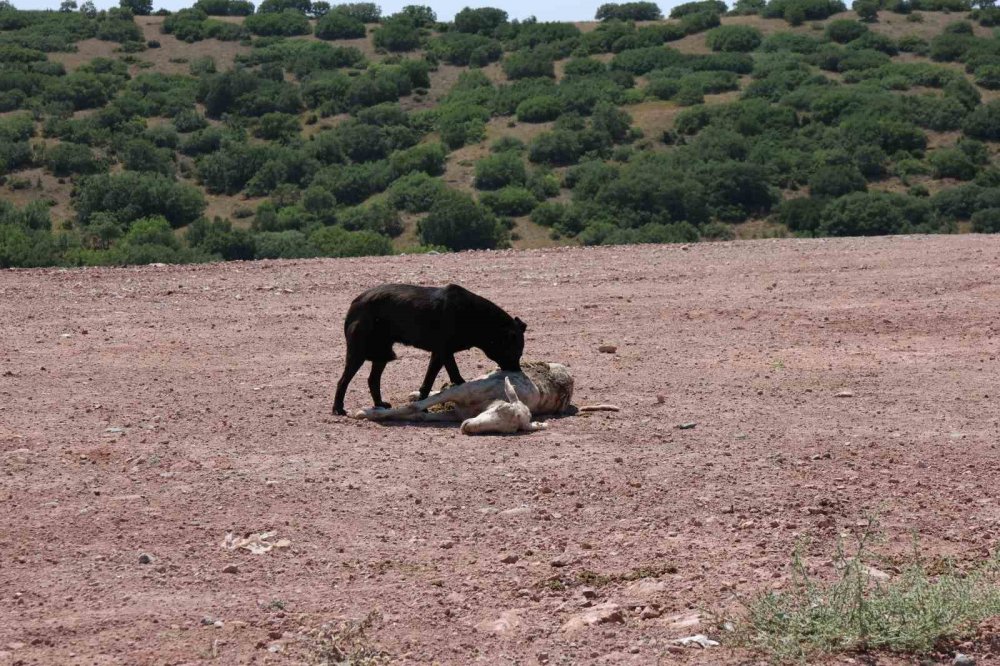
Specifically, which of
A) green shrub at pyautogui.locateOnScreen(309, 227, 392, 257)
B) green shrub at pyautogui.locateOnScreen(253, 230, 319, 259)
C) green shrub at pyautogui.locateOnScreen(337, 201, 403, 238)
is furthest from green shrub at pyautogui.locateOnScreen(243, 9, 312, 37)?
green shrub at pyautogui.locateOnScreen(309, 227, 392, 257)

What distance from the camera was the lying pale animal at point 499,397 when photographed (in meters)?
9.73

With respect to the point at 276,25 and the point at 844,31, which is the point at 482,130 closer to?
the point at 844,31

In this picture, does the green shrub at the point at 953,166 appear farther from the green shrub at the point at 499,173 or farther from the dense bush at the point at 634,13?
the dense bush at the point at 634,13

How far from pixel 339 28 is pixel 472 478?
70611 millimetres

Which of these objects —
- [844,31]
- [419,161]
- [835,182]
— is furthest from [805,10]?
[835,182]

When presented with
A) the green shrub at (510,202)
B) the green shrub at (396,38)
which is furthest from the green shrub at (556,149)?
the green shrub at (396,38)

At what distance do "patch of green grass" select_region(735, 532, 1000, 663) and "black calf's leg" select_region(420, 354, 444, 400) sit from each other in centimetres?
463

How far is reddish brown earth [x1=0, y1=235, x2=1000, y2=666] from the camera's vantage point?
5.96 m

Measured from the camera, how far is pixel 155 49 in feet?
234

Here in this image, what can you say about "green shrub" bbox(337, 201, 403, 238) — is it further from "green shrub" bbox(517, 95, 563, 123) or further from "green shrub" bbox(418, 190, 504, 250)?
"green shrub" bbox(517, 95, 563, 123)

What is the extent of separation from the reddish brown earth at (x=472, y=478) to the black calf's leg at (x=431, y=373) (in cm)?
64

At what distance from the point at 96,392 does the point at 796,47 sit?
60.3 m

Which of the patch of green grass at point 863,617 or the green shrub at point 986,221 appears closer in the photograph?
the patch of green grass at point 863,617

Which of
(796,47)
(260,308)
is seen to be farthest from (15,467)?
(796,47)
